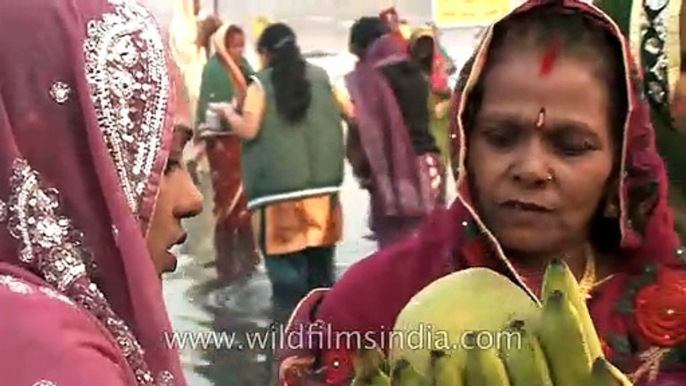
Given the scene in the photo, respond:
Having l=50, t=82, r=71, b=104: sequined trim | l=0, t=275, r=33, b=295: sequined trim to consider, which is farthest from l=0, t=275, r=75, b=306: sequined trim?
l=50, t=82, r=71, b=104: sequined trim

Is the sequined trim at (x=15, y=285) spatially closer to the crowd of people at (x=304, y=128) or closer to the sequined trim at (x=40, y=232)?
the sequined trim at (x=40, y=232)

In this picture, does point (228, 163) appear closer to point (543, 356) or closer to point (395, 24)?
point (395, 24)

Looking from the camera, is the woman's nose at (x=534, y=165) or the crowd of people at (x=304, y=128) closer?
the woman's nose at (x=534, y=165)

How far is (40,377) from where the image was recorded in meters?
0.56

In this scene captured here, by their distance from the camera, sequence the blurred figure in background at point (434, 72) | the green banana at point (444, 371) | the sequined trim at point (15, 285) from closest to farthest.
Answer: the sequined trim at point (15, 285) < the green banana at point (444, 371) < the blurred figure in background at point (434, 72)

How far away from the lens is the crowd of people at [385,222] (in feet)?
2.08

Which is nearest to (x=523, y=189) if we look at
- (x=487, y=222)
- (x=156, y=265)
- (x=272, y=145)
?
(x=487, y=222)

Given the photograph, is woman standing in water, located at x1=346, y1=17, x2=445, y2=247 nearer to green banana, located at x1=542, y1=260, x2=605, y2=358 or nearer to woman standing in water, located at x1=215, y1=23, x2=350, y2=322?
woman standing in water, located at x1=215, y1=23, x2=350, y2=322

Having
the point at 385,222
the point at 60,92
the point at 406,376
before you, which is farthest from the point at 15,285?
the point at 385,222

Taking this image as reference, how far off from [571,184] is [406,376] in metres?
0.16

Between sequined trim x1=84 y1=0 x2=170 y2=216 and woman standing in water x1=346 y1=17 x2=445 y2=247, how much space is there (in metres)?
0.32

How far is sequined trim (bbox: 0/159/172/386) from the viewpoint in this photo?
0.64 meters

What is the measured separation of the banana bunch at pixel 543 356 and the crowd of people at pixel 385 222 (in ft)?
0.10

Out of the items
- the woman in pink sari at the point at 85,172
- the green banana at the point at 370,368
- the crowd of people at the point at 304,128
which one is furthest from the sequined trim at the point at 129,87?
the crowd of people at the point at 304,128
